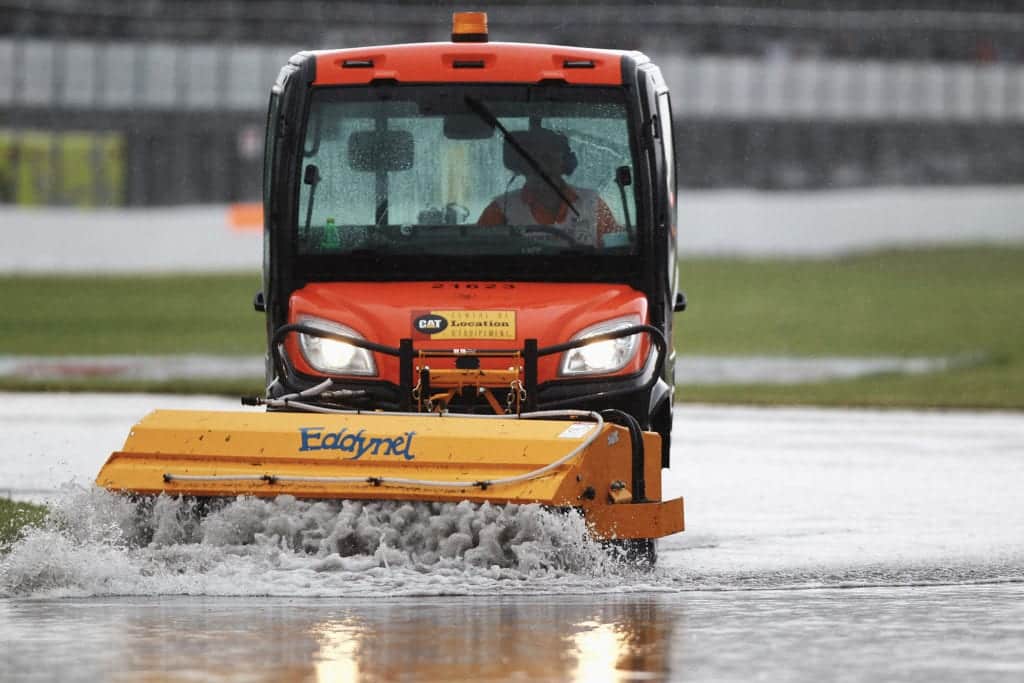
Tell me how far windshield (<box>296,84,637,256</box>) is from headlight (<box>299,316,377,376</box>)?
600 mm

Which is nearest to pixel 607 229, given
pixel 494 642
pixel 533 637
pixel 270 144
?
pixel 270 144

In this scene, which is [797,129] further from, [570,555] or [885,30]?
[570,555]

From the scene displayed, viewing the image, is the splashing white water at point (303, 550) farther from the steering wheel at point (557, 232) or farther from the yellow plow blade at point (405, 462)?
the steering wheel at point (557, 232)

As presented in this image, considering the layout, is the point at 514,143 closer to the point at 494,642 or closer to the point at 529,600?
the point at 529,600

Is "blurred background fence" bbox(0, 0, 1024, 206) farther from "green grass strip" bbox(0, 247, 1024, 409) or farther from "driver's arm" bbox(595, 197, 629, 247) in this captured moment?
"driver's arm" bbox(595, 197, 629, 247)

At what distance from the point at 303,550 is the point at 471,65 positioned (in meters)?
3.32

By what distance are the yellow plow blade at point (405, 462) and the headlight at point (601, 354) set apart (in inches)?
39.2

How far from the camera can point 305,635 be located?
9.60 m

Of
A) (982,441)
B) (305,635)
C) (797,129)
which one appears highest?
(797,129)

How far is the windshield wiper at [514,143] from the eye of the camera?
43.4 ft

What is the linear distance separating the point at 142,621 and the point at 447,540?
1.58m

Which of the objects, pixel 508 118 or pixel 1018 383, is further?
pixel 1018 383

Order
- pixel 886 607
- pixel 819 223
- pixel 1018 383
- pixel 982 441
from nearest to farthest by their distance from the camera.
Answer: pixel 886 607, pixel 982 441, pixel 1018 383, pixel 819 223

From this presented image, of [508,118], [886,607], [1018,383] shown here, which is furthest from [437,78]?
[1018,383]
